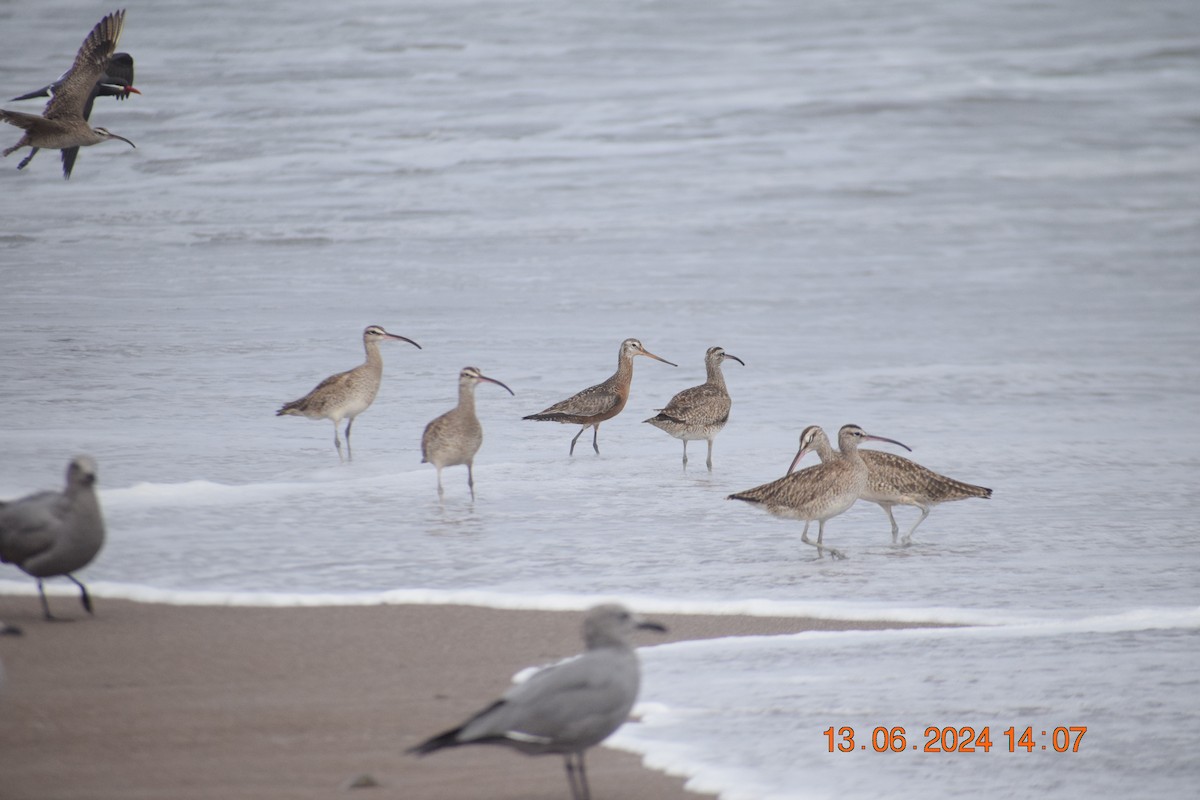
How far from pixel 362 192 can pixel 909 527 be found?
15.2 meters

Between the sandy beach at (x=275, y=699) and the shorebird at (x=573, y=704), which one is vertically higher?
the shorebird at (x=573, y=704)

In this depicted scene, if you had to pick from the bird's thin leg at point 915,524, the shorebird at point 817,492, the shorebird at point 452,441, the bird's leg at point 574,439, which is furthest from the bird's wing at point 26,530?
the bird's leg at point 574,439

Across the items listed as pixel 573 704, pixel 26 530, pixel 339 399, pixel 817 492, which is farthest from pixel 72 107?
pixel 573 704

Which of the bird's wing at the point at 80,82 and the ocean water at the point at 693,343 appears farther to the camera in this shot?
the bird's wing at the point at 80,82

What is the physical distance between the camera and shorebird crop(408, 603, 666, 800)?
13.4 ft

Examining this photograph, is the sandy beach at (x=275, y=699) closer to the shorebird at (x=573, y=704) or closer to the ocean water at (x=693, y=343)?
the ocean water at (x=693, y=343)

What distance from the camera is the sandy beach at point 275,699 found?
14.7ft

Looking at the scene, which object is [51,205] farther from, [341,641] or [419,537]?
[341,641]

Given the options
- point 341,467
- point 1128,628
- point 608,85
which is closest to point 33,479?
point 341,467

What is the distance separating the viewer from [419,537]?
25.1ft

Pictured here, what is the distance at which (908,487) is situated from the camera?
8039mm

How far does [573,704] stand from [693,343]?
386 inches

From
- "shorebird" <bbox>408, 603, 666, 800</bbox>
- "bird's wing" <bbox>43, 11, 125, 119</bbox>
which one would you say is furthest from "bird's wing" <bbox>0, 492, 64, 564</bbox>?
"bird's wing" <bbox>43, 11, 125, 119</bbox>

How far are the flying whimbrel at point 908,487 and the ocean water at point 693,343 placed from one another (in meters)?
0.20
